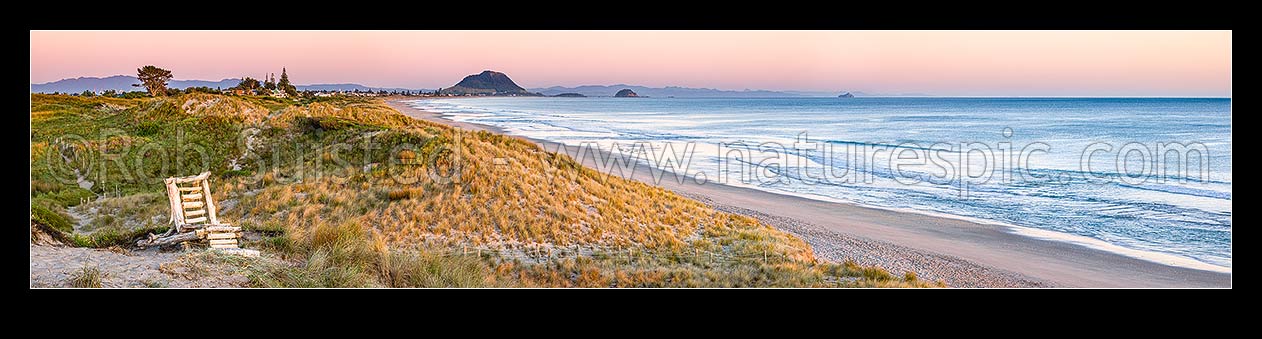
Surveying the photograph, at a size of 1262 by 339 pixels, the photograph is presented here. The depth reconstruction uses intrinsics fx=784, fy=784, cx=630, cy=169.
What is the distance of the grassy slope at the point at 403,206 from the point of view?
7.45 meters

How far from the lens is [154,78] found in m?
20.4

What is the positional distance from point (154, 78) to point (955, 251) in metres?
19.8

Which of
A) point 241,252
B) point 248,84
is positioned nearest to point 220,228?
point 241,252

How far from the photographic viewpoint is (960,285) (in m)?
8.35

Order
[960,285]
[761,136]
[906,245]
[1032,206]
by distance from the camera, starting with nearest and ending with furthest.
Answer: [960,285] < [906,245] < [1032,206] < [761,136]

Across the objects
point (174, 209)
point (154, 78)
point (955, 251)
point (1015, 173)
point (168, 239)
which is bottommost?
point (955, 251)

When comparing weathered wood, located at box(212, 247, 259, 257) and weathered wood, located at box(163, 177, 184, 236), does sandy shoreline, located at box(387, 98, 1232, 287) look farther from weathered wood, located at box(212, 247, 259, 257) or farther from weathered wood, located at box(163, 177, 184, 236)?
weathered wood, located at box(163, 177, 184, 236)

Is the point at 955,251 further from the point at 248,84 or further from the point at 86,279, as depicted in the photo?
the point at 248,84

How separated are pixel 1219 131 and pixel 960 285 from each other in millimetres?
41059

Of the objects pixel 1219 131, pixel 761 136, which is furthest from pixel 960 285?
pixel 1219 131

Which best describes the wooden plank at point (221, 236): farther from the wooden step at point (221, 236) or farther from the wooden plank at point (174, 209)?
the wooden plank at point (174, 209)

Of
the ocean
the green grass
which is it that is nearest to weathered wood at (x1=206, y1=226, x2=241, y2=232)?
the green grass

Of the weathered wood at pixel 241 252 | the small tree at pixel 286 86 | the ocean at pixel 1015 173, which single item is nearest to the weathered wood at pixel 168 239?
the weathered wood at pixel 241 252
